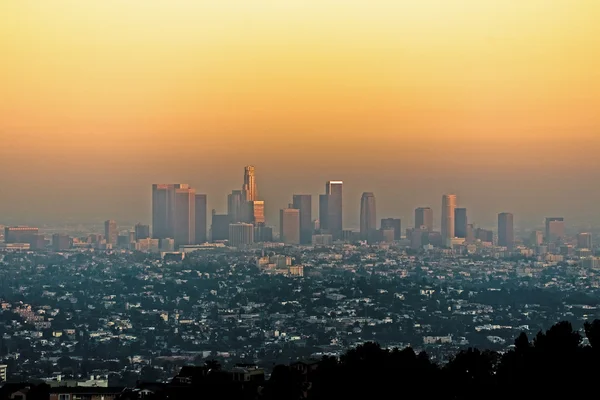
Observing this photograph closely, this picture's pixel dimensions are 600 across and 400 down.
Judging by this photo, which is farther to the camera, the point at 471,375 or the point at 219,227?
the point at 219,227

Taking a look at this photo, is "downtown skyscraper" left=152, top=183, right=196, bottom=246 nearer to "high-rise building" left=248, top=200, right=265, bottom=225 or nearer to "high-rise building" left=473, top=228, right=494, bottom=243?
"high-rise building" left=248, top=200, right=265, bottom=225

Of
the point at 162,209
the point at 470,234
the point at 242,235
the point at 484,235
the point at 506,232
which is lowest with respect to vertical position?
the point at 242,235

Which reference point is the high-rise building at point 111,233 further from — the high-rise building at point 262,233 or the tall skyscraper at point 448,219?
the tall skyscraper at point 448,219

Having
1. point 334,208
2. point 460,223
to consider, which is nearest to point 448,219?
point 460,223

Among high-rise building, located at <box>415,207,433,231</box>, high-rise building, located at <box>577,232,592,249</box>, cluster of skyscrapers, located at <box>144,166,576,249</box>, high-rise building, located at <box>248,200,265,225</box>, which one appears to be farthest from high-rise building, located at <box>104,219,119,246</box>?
high-rise building, located at <box>577,232,592,249</box>

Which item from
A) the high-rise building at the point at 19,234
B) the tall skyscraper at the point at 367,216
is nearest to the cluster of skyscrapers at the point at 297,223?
the tall skyscraper at the point at 367,216

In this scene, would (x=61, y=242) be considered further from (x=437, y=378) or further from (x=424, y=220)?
(x=437, y=378)

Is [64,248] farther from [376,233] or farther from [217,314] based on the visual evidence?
[217,314]
